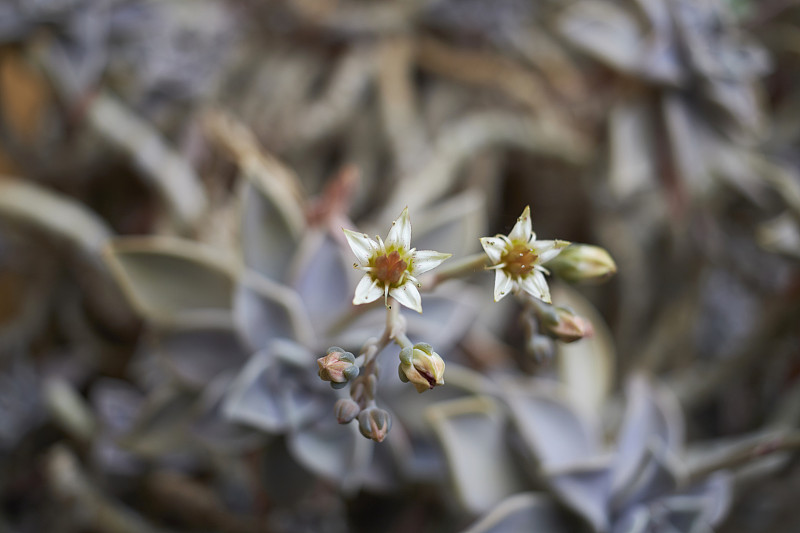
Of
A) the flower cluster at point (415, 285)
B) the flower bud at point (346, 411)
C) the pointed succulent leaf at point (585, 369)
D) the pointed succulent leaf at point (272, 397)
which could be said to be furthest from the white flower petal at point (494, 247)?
the pointed succulent leaf at point (585, 369)

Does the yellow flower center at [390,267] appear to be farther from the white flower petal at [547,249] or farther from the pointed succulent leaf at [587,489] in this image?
the pointed succulent leaf at [587,489]

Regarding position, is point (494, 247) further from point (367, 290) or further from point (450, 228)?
point (450, 228)

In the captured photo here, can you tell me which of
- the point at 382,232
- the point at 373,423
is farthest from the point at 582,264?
the point at 382,232

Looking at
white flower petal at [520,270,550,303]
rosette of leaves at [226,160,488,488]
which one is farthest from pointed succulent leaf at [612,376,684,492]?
white flower petal at [520,270,550,303]

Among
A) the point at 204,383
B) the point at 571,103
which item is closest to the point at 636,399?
the point at 204,383

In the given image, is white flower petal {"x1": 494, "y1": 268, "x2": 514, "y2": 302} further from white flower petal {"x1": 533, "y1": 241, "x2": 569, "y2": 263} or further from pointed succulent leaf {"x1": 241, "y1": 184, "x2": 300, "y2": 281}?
pointed succulent leaf {"x1": 241, "y1": 184, "x2": 300, "y2": 281}

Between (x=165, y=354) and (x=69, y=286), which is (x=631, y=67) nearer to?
(x=165, y=354)
